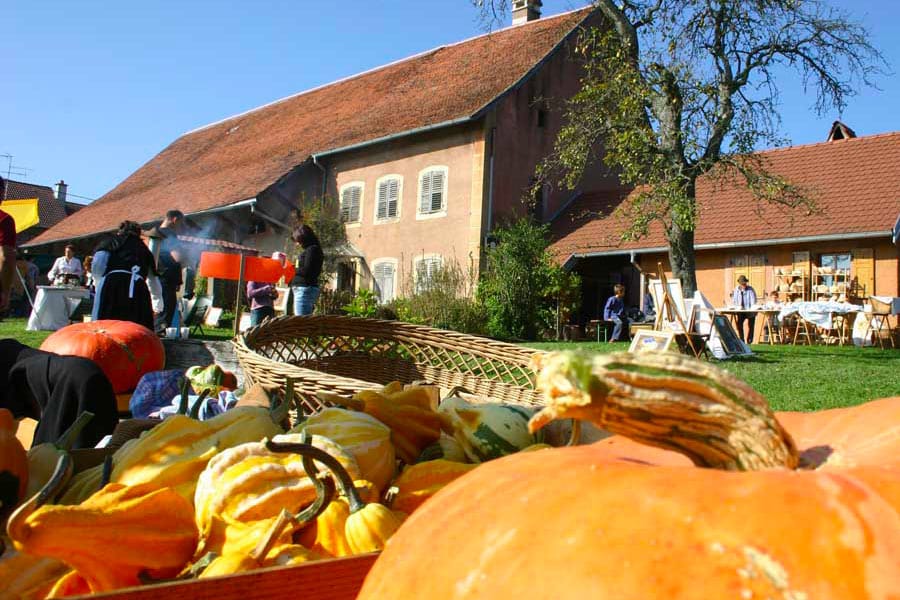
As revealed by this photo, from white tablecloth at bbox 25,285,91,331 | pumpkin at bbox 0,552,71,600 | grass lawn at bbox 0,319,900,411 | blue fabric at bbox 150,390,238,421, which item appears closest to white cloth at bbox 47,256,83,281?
white tablecloth at bbox 25,285,91,331

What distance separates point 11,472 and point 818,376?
8.20 meters

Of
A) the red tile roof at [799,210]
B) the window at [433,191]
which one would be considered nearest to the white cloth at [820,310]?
the red tile roof at [799,210]

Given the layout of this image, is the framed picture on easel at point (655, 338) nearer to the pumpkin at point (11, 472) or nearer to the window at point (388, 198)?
the pumpkin at point (11, 472)

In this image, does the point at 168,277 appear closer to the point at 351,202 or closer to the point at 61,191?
the point at 351,202

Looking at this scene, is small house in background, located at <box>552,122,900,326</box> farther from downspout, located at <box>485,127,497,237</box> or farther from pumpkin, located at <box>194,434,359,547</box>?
pumpkin, located at <box>194,434,359,547</box>

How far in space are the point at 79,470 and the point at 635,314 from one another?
16.1m

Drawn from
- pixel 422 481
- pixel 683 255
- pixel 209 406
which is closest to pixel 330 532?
pixel 422 481

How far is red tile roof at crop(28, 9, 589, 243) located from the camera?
18797mm

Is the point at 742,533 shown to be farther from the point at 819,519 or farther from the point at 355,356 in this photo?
the point at 355,356

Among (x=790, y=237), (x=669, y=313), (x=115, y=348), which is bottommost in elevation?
(x=115, y=348)

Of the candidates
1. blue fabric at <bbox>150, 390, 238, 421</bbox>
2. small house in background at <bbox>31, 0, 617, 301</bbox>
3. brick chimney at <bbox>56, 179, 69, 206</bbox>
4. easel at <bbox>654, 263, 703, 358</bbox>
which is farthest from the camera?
brick chimney at <bbox>56, 179, 69, 206</bbox>

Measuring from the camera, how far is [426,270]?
17.7 m

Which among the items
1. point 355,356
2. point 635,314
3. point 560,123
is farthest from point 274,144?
point 355,356

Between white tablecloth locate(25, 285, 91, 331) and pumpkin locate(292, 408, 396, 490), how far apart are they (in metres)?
12.9
